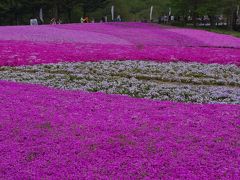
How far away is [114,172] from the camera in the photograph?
7.78m

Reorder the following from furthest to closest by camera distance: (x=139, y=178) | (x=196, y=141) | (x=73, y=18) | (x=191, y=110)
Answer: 1. (x=73, y=18)
2. (x=191, y=110)
3. (x=196, y=141)
4. (x=139, y=178)

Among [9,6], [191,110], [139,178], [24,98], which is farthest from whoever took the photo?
[9,6]

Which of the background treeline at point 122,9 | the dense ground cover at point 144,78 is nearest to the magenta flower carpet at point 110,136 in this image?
the dense ground cover at point 144,78

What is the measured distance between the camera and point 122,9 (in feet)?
306

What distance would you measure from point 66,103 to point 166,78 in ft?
21.7

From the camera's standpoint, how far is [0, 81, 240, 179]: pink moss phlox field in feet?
25.9

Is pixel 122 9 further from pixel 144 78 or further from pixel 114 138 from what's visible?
pixel 114 138

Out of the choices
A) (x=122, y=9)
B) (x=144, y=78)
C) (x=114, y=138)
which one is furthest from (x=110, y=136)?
(x=122, y=9)

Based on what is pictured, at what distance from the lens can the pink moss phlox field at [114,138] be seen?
791 centimetres

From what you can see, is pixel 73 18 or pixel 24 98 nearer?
pixel 24 98

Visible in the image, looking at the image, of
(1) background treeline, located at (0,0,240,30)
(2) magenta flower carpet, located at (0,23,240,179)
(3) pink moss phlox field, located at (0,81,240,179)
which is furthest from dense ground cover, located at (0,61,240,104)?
(1) background treeline, located at (0,0,240,30)

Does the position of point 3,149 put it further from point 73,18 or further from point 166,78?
point 73,18

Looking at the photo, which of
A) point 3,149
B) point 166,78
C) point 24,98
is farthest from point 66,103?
point 166,78

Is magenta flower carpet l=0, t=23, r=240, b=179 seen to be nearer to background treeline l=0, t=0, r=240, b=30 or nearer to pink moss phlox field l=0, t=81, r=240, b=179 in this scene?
pink moss phlox field l=0, t=81, r=240, b=179
